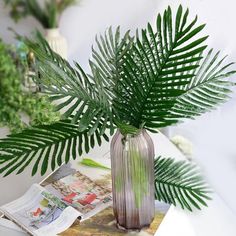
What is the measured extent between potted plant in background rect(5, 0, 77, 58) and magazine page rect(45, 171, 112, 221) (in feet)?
5.35

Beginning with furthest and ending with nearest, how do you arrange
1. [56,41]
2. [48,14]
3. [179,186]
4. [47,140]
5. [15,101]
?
[48,14], [56,41], [15,101], [179,186], [47,140]

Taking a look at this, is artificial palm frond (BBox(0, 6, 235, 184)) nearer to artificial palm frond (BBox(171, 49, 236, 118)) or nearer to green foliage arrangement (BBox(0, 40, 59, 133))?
artificial palm frond (BBox(171, 49, 236, 118))

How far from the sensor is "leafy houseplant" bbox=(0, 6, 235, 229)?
3.17ft

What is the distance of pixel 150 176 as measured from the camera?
1.04 m

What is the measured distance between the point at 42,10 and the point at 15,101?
1040 mm

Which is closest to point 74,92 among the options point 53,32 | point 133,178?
point 133,178

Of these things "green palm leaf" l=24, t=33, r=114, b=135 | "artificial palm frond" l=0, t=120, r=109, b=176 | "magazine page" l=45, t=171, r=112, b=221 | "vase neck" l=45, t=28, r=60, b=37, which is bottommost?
"magazine page" l=45, t=171, r=112, b=221

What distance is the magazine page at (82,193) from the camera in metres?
1.16

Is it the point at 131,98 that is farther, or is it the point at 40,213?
the point at 40,213

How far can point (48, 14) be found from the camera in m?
2.92

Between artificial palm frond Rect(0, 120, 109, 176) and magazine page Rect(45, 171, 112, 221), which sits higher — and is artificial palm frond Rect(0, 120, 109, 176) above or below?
above

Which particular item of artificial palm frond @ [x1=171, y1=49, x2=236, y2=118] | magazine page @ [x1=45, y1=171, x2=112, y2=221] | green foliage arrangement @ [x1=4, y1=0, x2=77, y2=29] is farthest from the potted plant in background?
artificial palm frond @ [x1=171, y1=49, x2=236, y2=118]

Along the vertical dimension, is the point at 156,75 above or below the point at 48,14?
below

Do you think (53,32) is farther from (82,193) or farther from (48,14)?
(82,193)
